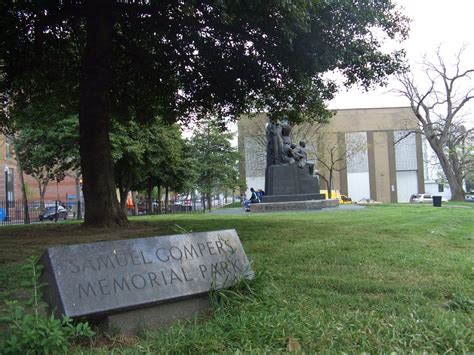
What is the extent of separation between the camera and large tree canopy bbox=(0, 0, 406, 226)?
1036 cm

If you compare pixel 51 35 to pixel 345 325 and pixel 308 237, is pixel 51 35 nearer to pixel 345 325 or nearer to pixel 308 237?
pixel 308 237

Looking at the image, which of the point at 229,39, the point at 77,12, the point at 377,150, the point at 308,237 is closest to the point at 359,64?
the point at 229,39

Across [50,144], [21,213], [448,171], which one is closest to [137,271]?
[50,144]

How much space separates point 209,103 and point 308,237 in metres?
7.52

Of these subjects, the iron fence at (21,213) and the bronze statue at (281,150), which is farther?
the iron fence at (21,213)

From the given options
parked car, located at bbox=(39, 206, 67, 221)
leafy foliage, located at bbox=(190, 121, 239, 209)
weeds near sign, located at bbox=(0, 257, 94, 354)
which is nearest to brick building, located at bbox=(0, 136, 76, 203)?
parked car, located at bbox=(39, 206, 67, 221)

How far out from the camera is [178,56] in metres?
13.8

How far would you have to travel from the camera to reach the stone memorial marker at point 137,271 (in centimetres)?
371

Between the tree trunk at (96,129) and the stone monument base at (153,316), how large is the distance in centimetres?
792

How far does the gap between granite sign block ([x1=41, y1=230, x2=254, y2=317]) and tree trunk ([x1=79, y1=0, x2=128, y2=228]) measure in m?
7.70

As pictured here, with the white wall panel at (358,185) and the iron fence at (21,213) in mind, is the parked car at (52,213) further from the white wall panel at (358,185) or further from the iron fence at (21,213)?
the white wall panel at (358,185)

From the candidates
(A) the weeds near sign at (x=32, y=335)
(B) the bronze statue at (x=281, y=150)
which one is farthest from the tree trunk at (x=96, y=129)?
(B) the bronze statue at (x=281, y=150)

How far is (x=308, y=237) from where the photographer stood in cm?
945

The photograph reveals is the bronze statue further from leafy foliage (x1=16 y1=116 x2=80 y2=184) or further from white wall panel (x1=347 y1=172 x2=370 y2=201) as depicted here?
white wall panel (x1=347 y1=172 x2=370 y2=201)
